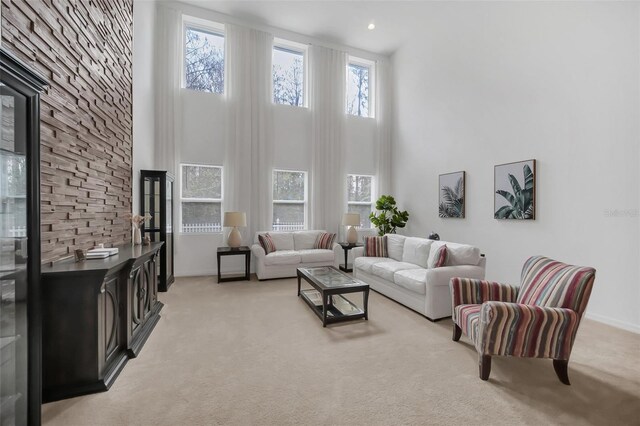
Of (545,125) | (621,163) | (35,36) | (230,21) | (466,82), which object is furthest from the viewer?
(230,21)

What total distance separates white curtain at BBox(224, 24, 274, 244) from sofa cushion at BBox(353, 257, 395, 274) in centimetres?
208

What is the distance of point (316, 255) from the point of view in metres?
5.32

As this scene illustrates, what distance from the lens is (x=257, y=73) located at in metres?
5.76

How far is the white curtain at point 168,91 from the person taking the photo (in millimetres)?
5090

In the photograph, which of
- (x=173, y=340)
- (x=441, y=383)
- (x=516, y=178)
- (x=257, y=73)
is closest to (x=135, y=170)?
(x=173, y=340)

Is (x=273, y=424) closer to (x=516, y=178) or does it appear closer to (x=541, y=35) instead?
(x=516, y=178)

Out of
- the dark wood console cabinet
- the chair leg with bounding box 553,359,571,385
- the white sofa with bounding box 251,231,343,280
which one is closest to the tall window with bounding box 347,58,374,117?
the white sofa with bounding box 251,231,343,280

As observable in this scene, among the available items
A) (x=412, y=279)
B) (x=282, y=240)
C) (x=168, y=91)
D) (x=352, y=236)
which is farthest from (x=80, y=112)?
(x=352, y=236)

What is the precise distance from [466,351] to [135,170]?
15.1ft

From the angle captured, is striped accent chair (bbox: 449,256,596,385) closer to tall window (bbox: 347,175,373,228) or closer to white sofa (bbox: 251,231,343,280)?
white sofa (bbox: 251,231,343,280)

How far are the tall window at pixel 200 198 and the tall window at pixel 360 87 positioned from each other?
350 centimetres

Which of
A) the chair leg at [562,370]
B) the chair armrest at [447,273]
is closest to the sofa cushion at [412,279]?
the chair armrest at [447,273]

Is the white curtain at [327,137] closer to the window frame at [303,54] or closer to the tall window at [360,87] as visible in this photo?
the window frame at [303,54]

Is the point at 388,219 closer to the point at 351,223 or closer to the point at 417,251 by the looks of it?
the point at 351,223
